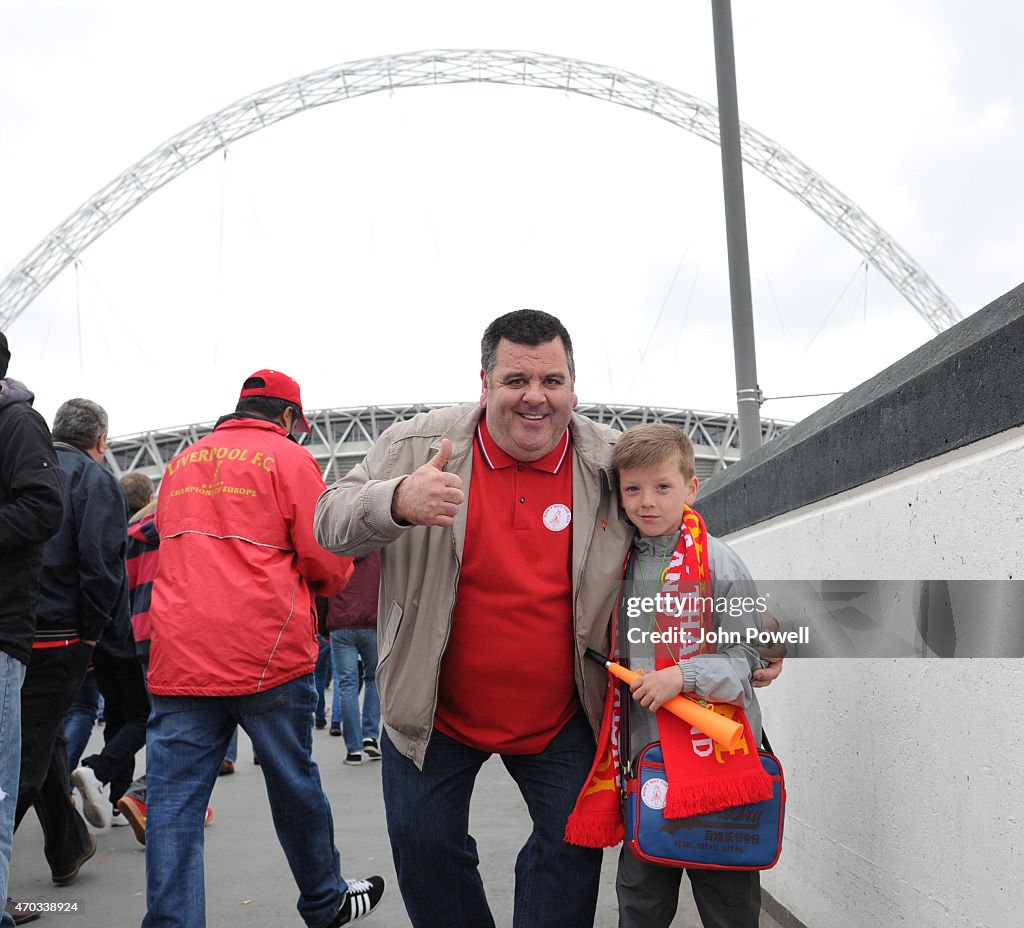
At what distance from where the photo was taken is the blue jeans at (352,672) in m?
9.09

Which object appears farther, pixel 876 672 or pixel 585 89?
pixel 585 89

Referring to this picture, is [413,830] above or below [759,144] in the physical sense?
below

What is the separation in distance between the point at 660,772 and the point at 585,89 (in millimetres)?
42768

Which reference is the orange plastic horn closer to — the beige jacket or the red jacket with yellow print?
the beige jacket

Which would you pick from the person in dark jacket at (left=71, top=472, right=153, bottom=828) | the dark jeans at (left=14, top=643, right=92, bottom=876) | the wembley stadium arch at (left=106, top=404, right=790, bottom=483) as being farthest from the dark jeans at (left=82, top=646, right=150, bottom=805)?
the wembley stadium arch at (left=106, top=404, right=790, bottom=483)

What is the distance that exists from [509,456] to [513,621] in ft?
1.58

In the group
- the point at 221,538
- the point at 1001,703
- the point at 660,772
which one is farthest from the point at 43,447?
the point at 1001,703

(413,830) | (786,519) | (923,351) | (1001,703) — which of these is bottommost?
(413,830)

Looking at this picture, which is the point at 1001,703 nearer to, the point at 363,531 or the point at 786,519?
the point at 363,531

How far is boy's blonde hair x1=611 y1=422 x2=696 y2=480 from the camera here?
3.10 metres

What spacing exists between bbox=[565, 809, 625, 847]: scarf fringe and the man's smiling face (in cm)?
102

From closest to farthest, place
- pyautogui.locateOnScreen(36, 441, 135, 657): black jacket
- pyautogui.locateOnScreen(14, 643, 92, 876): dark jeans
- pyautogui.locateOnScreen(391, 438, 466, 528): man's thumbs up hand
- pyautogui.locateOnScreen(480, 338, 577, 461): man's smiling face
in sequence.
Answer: pyautogui.locateOnScreen(391, 438, 466, 528): man's thumbs up hand → pyautogui.locateOnScreen(480, 338, 577, 461): man's smiling face → pyautogui.locateOnScreen(14, 643, 92, 876): dark jeans → pyautogui.locateOnScreen(36, 441, 135, 657): black jacket

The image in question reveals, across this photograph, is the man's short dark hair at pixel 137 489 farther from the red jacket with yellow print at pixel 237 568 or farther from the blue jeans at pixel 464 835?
the blue jeans at pixel 464 835

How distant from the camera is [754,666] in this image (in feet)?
9.77
